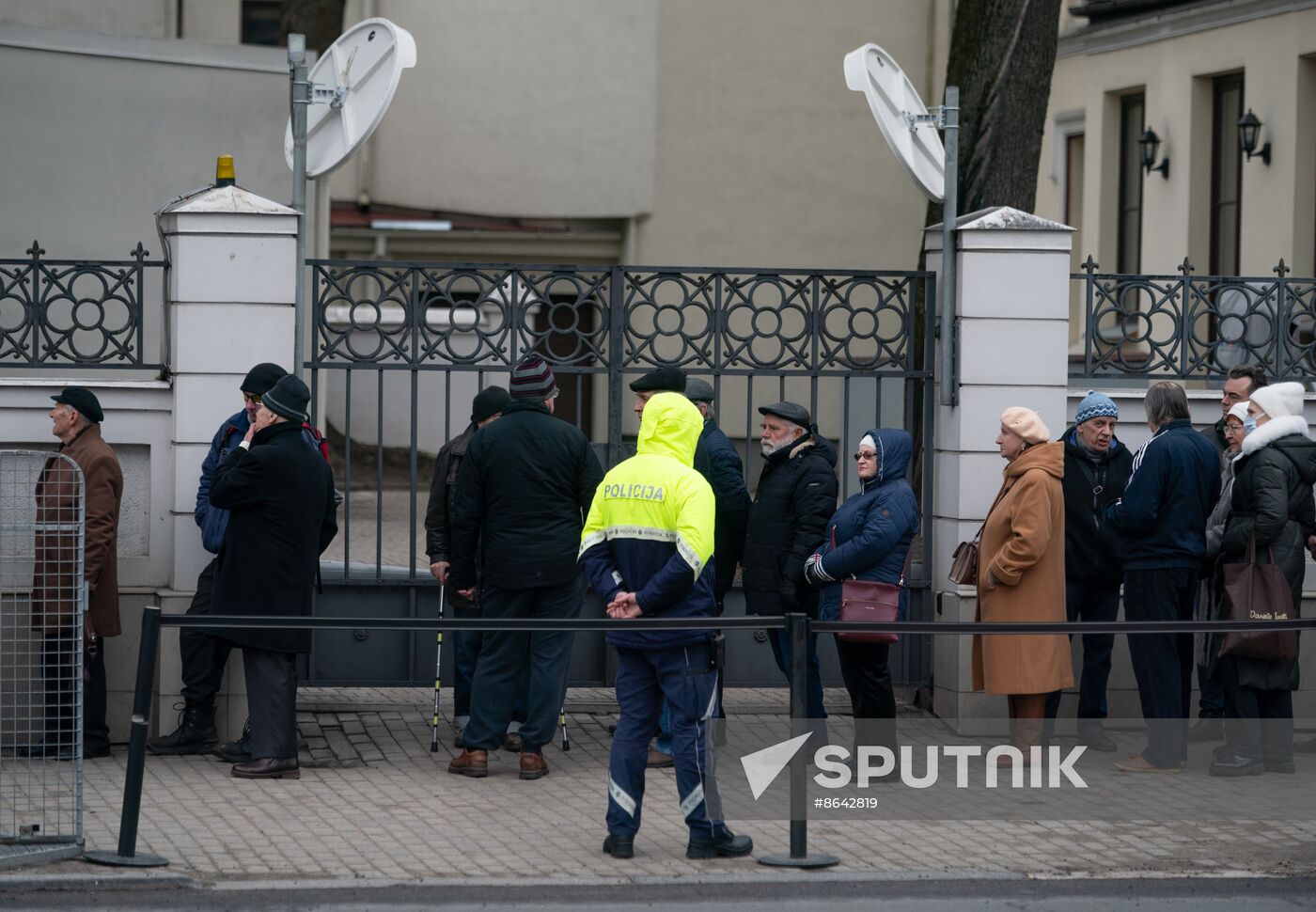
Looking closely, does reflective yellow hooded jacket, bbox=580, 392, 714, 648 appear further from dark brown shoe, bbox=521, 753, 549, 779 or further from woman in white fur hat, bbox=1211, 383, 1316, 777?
woman in white fur hat, bbox=1211, 383, 1316, 777

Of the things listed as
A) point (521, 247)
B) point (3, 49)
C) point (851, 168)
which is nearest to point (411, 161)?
point (521, 247)

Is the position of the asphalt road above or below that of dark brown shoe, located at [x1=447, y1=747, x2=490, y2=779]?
below

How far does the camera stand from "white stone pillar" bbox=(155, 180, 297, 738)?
8766mm

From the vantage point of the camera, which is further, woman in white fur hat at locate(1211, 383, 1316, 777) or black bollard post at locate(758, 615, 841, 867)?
woman in white fur hat at locate(1211, 383, 1316, 777)

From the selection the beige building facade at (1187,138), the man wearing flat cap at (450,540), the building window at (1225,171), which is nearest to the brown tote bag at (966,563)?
the man wearing flat cap at (450,540)

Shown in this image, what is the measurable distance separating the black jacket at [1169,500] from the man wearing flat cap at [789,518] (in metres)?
1.41

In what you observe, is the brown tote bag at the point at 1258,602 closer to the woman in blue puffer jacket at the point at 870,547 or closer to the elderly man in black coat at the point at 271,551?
the woman in blue puffer jacket at the point at 870,547

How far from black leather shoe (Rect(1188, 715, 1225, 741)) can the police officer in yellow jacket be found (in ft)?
10.6

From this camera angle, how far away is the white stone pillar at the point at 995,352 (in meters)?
9.32

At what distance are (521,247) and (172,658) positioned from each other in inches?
611

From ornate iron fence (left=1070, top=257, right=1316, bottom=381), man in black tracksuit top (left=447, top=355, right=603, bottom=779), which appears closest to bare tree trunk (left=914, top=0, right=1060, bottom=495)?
ornate iron fence (left=1070, top=257, right=1316, bottom=381)

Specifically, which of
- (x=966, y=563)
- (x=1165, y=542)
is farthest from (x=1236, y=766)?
(x=966, y=563)

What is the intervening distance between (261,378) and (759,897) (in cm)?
346

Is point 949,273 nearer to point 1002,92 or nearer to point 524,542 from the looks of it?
point 1002,92
